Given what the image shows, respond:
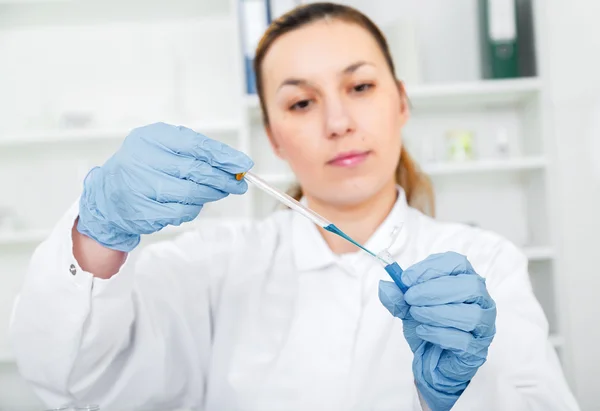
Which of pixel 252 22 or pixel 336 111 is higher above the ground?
pixel 252 22

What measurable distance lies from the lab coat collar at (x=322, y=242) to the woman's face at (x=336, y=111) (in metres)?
0.08

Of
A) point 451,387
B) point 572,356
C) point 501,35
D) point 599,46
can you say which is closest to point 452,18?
point 501,35

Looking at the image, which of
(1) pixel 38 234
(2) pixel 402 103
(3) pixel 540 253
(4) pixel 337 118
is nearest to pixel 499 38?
(3) pixel 540 253

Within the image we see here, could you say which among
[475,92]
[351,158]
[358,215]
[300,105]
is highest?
[475,92]

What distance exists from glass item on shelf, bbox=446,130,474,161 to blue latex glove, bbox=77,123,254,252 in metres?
1.27

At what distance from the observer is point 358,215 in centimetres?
114

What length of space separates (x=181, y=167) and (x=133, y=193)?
77 millimetres

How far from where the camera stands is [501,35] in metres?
1.87

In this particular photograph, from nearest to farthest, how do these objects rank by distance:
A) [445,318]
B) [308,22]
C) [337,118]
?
[445,318] < [337,118] < [308,22]

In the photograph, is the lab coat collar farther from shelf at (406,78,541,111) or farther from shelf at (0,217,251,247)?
shelf at (406,78,541,111)

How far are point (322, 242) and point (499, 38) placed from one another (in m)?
1.15

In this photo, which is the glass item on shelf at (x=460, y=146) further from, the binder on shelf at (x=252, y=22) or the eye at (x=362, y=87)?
the eye at (x=362, y=87)

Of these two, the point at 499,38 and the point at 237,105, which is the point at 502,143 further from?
the point at 237,105

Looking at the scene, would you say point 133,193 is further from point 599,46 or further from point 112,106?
point 599,46
